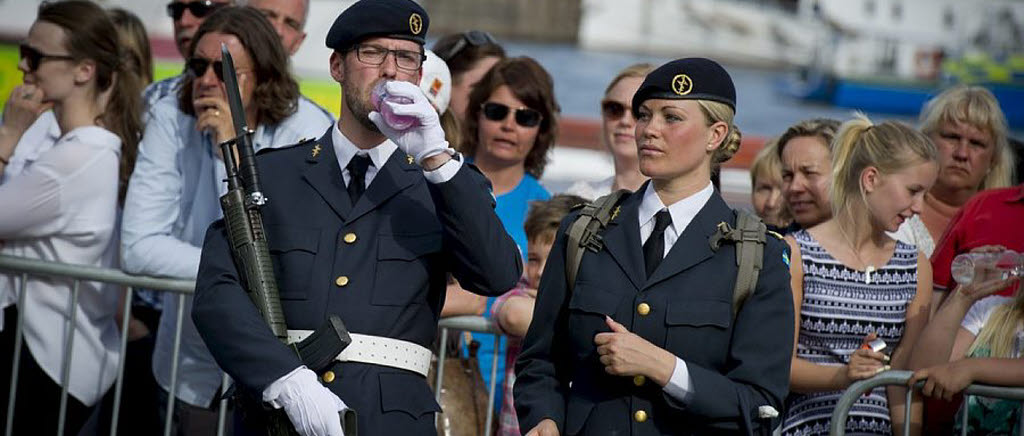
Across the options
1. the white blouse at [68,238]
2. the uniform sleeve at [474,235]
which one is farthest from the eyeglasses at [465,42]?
the uniform sleeve at [474,235]

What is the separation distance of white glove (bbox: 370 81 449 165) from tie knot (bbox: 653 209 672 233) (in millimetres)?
558

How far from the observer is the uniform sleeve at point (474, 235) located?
3301 millimetres

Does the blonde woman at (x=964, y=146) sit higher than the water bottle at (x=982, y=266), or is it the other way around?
the blonde woman at (x=964, y=146)

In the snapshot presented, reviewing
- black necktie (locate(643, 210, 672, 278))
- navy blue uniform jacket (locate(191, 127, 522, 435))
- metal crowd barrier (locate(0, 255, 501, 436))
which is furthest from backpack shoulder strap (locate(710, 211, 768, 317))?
metal crowd barrier (locate(0, 255, 501, 436))

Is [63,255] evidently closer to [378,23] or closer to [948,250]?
[378,23]

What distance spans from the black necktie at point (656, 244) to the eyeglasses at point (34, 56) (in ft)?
8.62

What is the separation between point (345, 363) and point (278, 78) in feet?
5.36

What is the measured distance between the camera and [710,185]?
355cm

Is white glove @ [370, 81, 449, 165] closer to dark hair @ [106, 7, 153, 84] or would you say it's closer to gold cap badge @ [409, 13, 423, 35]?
gold cap badge @ [409, 13, 423, 35]

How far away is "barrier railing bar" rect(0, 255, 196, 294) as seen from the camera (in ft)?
15.2

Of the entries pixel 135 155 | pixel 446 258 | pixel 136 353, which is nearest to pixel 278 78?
pixel 135 155

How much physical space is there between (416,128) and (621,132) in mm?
2114

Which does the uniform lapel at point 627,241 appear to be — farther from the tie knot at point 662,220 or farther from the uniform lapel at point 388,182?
the uniform lapel at point 388,182

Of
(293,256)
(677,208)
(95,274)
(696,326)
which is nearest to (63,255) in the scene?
(95,274)
